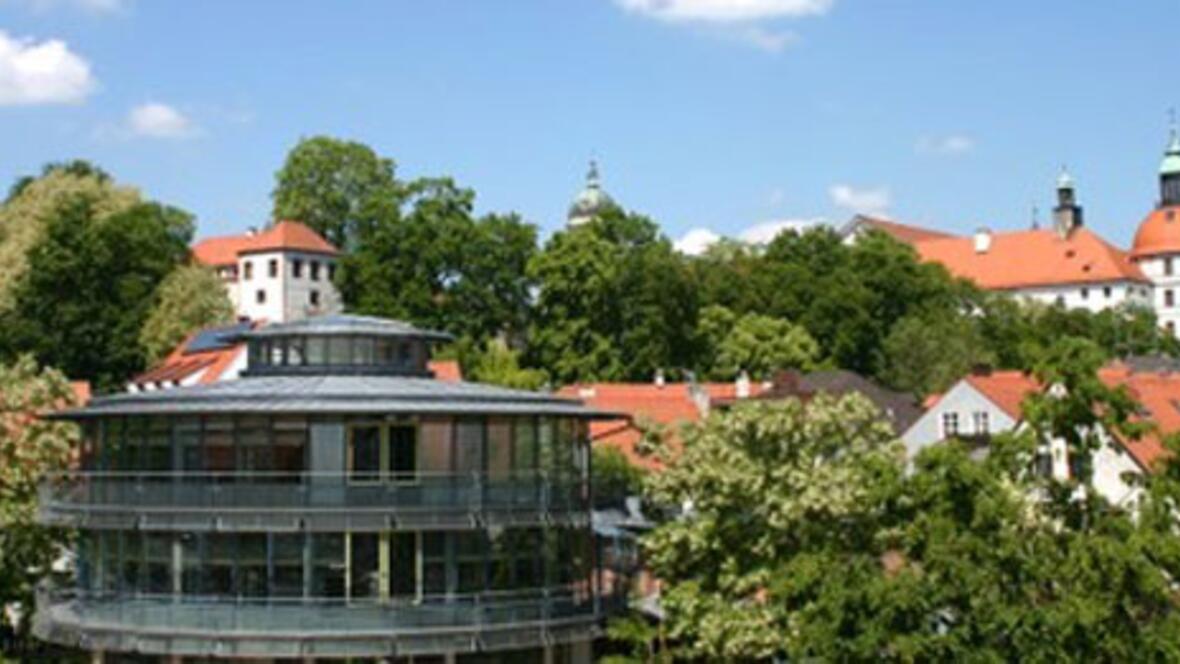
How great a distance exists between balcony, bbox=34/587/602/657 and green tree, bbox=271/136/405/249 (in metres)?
76.6

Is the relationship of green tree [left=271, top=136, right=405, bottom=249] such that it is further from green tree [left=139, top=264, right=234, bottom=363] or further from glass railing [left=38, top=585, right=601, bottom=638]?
glass railing [left=38, top=585, right=601, bottom=638]

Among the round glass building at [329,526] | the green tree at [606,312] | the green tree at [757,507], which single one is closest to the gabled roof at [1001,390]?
the green tree at [757,507]

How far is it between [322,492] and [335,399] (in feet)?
6.87

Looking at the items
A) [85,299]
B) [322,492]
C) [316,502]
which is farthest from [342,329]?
[85,299]

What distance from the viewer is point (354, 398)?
3931 cm

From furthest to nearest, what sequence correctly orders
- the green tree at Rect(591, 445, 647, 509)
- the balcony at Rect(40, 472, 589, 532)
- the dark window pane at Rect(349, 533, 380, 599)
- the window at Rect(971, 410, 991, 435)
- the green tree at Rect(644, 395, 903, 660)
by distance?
the window at Rect(971, 410, 991, 435) < the green tree at Rect(591, 445, 647, 509) < the dark window pane at Rect(349, 533, 380, 599) < the balcony at Rect(40, 472, 589, 532) < the green tree at Rect(644, 395, 903, 660)

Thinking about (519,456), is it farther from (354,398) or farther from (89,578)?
(89,578)

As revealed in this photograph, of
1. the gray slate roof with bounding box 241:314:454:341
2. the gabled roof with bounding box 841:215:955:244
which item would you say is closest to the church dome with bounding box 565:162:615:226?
the gabled roof with bounding box 841:215:955:244

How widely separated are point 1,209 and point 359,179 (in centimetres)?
2276

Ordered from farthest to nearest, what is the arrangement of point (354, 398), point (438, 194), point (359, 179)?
1. point (359, 179)
2. point (438, 194)
3. point (354, 398)

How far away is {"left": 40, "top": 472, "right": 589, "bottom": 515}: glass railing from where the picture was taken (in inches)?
1529

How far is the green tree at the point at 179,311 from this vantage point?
298 ft

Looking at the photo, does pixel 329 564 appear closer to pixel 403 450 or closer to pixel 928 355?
pixel 403 450

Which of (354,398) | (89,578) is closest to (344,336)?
(354,398)
